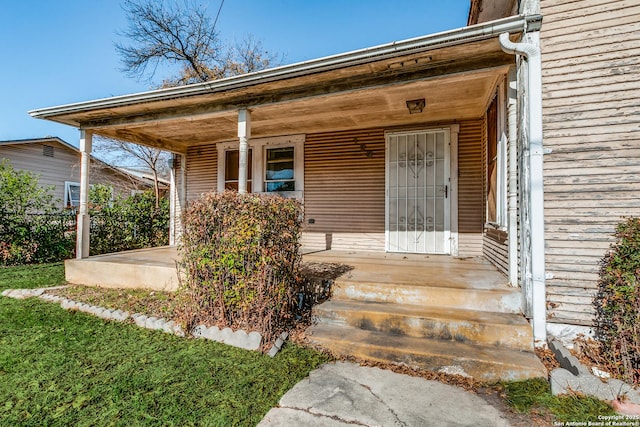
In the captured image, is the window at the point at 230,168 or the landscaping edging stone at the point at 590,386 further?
the window at the point at 230,168

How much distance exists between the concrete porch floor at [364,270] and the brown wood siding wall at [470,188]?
1.42 feet

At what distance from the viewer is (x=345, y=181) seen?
5.92 metres

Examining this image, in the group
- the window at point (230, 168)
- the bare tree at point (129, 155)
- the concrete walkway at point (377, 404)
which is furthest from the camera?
the bare tree at point (129, 155)

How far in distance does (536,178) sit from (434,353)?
1.59 metres

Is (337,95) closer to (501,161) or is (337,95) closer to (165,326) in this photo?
(501,161)

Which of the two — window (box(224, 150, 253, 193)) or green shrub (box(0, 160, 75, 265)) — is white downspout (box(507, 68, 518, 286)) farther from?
green shrub (box(0, 160, 75, 265))

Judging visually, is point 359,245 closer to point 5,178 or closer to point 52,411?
point 52,411

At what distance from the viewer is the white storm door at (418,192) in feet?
17.3

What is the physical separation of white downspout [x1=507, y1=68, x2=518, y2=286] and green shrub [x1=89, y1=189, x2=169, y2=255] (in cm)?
752

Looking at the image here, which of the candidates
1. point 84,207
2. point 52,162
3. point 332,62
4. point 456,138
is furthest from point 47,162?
point 456,138

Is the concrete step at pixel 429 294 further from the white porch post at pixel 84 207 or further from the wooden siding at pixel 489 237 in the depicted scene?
the white porch post at pixel 84 207

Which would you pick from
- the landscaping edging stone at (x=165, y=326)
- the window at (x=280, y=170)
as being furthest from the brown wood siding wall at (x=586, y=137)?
the window at (x=280, y=170)

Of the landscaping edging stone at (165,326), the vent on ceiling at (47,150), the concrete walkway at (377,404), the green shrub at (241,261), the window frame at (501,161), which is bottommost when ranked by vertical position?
the concrete walkway at (377,404)

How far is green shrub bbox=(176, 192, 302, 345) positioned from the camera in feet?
9.12
